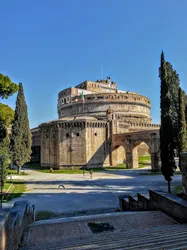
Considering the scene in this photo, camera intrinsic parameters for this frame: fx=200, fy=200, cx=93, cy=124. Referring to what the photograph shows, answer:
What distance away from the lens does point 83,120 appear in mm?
31469

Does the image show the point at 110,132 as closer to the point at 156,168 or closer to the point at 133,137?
the point at 133,137

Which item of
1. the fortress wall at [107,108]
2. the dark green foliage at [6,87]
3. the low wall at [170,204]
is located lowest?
the low wall at [170,204]

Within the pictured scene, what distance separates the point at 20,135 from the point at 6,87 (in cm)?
1024

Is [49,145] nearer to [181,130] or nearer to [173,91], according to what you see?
[173,91]

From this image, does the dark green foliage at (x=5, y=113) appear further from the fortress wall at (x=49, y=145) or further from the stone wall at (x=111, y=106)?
the stone wall at (x=111, y=106)

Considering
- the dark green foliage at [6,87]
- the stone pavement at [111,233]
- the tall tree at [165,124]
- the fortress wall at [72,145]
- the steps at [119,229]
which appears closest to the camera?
the stone pavement at [111,233]

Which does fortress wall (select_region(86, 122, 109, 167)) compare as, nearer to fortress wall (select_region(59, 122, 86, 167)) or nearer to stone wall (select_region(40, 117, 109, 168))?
stone wall (select_region(40, 117, 109, 168))

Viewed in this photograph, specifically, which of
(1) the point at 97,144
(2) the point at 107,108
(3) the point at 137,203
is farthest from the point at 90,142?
(3) the point at 137,203

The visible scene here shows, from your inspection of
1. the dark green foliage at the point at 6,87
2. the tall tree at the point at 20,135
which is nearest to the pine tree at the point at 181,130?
the dark green foliage at the point at 6,87

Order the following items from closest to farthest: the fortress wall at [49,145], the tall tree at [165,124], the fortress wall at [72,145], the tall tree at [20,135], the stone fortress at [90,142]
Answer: the tall tree at [165,124] < the tall tree at [20,135] < the stone fortress at [90,142] < the fortress wall at [72,145] < the fortress wall at [49,145]

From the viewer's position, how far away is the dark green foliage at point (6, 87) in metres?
18.0

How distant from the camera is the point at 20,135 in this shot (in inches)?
1070

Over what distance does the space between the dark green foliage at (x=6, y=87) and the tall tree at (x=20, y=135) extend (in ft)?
28.1

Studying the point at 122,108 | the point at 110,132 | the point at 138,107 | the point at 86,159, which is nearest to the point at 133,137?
the point at 110,132
